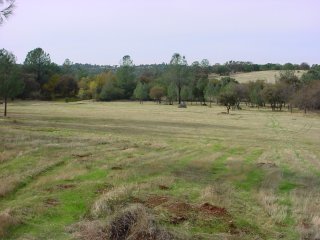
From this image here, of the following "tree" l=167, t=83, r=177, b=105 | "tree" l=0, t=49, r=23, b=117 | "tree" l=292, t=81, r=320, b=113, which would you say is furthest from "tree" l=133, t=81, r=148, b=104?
"tree" l=0, t=49, r=23, b=117

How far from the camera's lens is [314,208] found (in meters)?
18.2

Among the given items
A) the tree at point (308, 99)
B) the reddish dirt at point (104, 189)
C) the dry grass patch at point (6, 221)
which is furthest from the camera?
the tree at point (308, 99)

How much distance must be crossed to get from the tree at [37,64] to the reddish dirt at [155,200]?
147239mm

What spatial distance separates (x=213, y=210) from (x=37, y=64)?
15358cm

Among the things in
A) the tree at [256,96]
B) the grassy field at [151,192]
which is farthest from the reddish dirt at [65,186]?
the tree at [256,96]

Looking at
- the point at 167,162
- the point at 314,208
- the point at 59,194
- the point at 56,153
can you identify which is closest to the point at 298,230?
the point at 314,208

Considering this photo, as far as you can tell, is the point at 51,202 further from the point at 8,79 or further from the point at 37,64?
the point at 37,64

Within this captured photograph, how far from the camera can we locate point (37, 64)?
162 m

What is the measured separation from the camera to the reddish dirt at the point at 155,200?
1673 centimetres

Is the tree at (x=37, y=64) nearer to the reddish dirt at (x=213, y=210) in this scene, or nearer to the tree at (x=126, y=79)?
the tree at (x=126, y=79)

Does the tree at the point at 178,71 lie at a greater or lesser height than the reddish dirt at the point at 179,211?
greater

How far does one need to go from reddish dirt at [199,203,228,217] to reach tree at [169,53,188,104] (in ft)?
463

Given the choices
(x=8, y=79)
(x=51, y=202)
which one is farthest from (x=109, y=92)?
(x=51, y=202)

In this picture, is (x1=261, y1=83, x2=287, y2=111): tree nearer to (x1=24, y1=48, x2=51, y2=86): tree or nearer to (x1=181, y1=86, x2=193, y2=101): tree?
(x1=181, y1=86, x2=193, y2=101): tree
